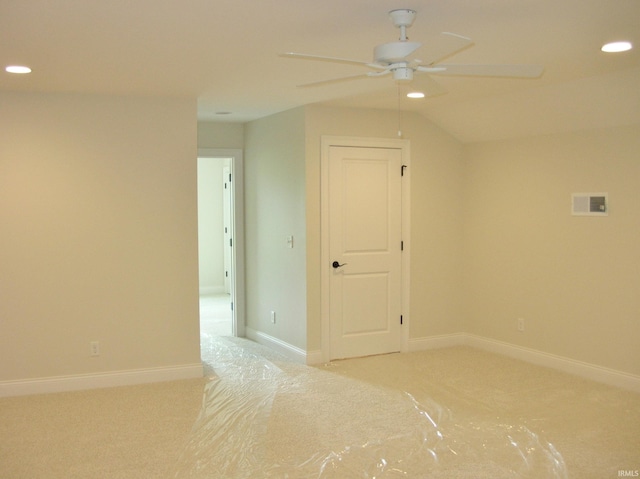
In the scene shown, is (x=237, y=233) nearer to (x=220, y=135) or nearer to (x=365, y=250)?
(x=220, y=135)

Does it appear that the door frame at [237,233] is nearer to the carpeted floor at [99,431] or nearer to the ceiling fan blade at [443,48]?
the carpeted floor at [99,431]

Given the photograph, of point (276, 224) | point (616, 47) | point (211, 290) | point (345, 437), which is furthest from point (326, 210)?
point (211, 290)

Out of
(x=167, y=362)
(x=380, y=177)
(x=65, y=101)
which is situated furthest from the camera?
(x=380, y=177)

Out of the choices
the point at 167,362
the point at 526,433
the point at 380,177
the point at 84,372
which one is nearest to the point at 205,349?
the point at 167,362

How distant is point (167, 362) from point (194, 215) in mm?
1292

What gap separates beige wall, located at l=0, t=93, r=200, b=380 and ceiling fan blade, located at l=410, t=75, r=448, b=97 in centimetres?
264

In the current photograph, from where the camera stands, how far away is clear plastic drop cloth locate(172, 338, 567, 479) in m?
3.44

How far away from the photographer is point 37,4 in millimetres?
2650

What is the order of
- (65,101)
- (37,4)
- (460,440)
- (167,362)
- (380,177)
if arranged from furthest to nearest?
(380,177) < (167,362) < (65,101) < (460,440) < (37,4)

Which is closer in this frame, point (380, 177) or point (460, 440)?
point (460, 440)

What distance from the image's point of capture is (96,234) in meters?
4.98

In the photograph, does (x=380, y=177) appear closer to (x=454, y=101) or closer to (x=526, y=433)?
(x=454, y=101)

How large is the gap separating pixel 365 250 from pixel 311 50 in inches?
103

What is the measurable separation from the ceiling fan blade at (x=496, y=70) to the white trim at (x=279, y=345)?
3436 mm
